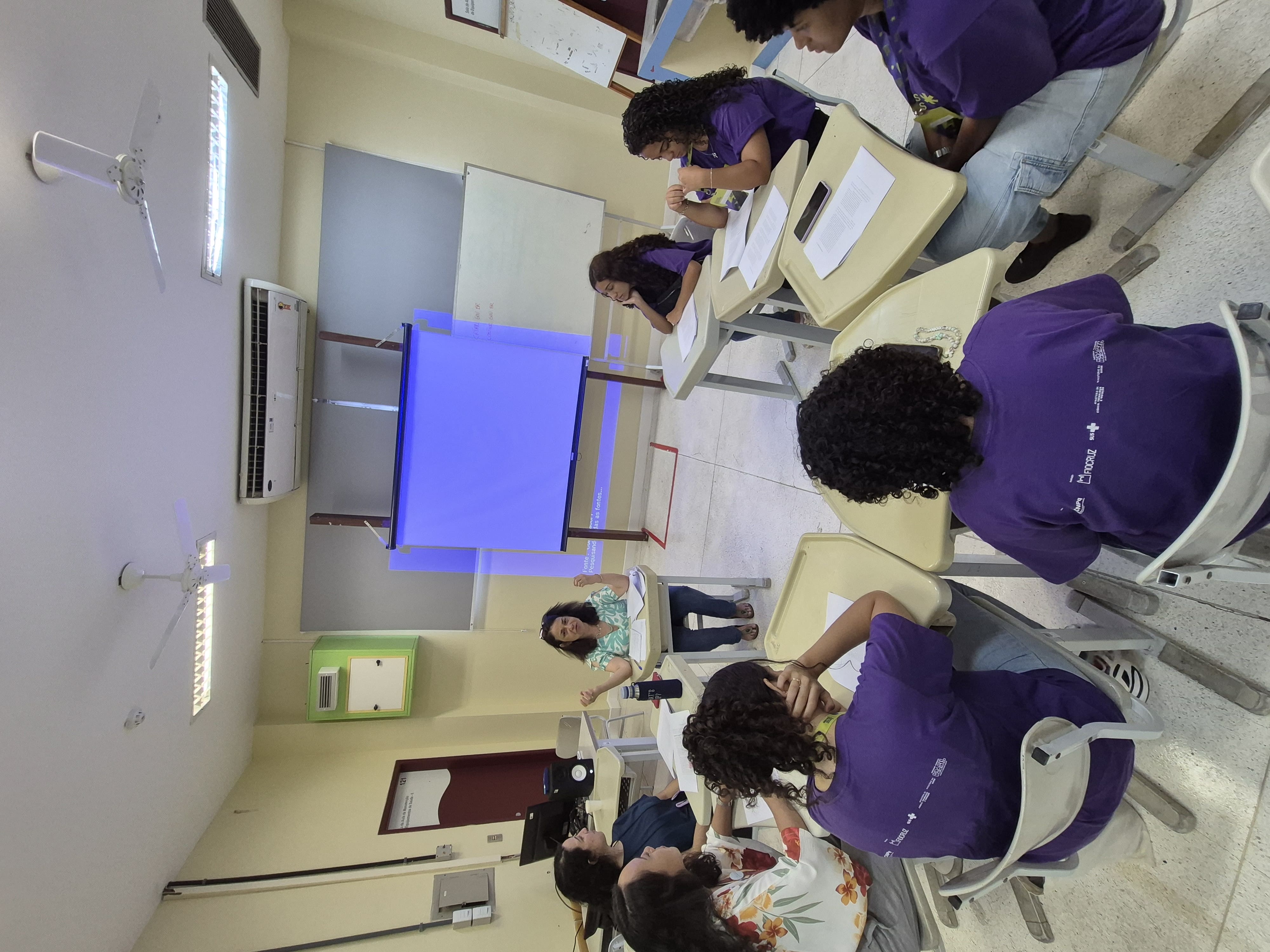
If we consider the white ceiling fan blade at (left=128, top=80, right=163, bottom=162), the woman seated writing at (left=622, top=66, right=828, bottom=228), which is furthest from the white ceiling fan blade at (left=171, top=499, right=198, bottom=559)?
the woman seated writing at (left=622, top=66, right=828, bottom=228)

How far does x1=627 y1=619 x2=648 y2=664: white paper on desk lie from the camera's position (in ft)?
8.44

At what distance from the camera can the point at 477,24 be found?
358 centimetres

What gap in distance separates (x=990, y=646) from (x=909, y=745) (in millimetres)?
567

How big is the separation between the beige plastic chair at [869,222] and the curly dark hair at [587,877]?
2214mm

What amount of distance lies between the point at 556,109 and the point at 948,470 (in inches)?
162

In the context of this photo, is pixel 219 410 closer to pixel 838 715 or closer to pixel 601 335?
pixel 601 335

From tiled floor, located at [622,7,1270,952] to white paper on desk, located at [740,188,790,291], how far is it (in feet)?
2.96

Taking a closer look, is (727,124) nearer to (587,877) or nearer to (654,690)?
(654,690)

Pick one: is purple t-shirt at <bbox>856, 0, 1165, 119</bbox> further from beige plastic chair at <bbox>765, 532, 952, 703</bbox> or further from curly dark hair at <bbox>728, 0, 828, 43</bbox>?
beige plastic chair at <bbox>765, 532, 952, 703</bbox>

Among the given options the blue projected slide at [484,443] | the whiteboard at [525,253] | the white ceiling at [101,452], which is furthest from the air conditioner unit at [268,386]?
the whiteboard at [525,253]

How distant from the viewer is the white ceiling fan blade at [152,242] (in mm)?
1912

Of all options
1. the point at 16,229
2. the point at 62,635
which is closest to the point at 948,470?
the point at 16,229

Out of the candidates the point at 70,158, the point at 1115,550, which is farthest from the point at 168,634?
the point at 1115,550

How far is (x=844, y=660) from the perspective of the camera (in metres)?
1.61
